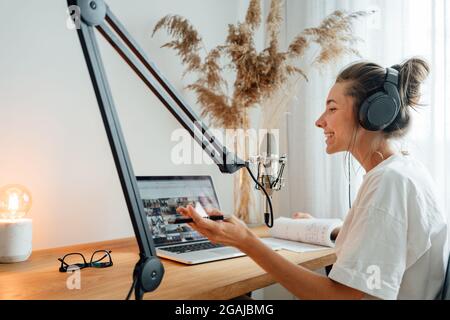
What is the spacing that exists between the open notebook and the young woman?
0.29 meters

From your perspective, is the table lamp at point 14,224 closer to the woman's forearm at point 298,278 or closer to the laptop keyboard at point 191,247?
the laptop keyboard at point 191,247

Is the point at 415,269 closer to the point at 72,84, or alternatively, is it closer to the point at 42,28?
the point at 72,84

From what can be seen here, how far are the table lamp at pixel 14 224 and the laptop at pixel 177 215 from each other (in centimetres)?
35

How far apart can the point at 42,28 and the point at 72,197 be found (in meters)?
0.55

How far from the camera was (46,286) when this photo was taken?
823 millimetres

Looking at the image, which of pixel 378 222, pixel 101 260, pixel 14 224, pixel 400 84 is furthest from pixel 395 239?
pixel 14 224

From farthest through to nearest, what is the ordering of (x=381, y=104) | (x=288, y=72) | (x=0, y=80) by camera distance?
1. (x=288, y=72)
2. (x=0, y=80)
3. (x=381, y=104)

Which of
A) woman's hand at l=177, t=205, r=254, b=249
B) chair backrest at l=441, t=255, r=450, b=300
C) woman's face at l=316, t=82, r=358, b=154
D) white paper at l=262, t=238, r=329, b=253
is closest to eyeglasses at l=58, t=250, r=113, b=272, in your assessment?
woman's hand at l=177, t=205, r=254, b=249

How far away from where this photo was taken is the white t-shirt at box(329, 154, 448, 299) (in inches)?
29.2

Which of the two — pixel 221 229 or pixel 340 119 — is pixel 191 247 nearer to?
pixel 221 229

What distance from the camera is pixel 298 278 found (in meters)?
0.80

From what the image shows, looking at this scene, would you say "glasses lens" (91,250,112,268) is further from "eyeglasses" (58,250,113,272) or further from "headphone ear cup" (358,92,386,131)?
"headphone ear cup" (358,92,386,131)
